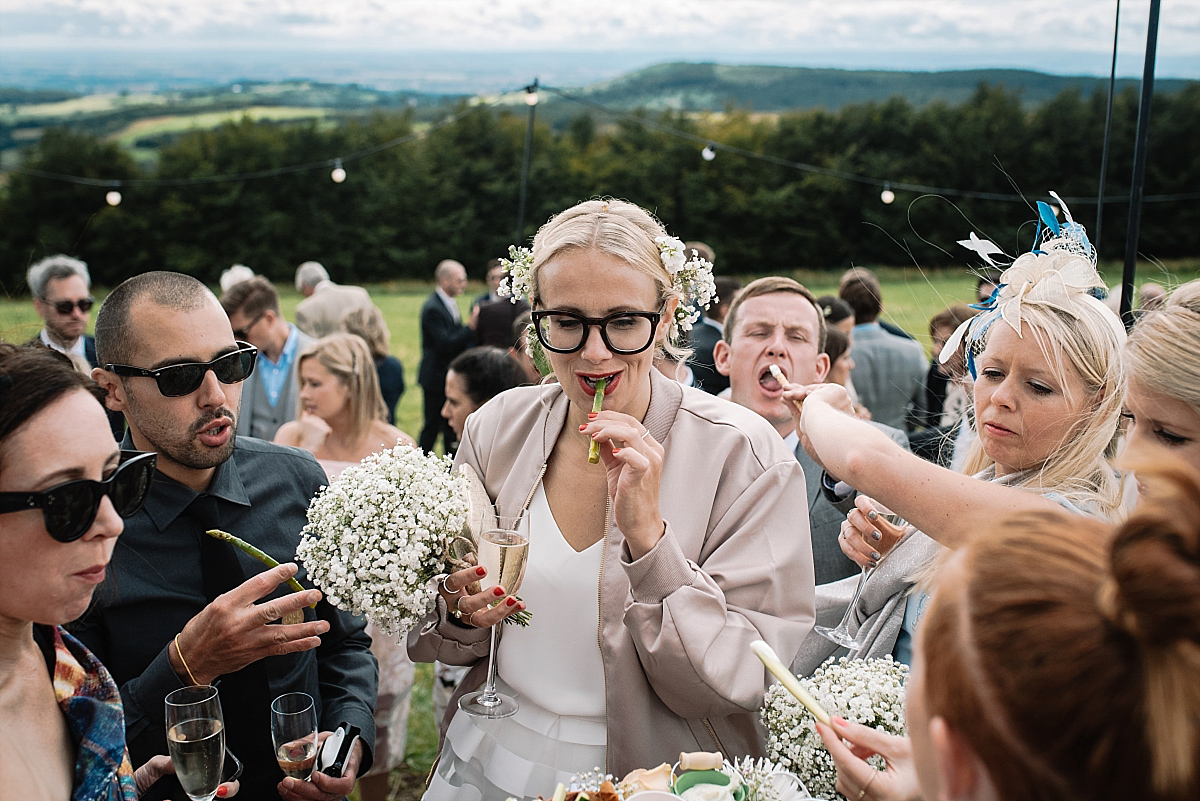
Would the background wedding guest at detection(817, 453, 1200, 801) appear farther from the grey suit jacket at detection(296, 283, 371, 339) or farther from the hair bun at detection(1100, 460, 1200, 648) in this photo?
the grey suit jacket at detection(296, 283, 371, 339)

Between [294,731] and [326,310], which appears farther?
→ [326,310]

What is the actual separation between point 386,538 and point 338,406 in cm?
334

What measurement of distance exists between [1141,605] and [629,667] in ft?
5.39

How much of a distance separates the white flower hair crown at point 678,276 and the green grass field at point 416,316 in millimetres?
634

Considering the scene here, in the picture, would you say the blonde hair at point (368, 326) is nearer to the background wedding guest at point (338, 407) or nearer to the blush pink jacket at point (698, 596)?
the background wedding guest at point (338, 407)

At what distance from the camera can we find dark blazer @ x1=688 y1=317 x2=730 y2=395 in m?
6.41

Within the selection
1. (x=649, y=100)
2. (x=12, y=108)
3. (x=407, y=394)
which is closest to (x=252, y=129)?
(x=12, y=108)

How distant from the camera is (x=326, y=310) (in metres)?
8.12

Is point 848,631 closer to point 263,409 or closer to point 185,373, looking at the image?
point 185,373

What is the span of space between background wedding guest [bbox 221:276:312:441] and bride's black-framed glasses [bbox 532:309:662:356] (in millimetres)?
5065

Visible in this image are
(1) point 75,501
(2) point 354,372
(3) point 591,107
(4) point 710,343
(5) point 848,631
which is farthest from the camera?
(3) point 591,107

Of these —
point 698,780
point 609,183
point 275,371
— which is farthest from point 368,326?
point 609,183

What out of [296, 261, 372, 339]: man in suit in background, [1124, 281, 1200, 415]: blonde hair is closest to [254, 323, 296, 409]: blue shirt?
[296, 261, 372, 339]: man in suit in background

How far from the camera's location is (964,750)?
1125 mm
